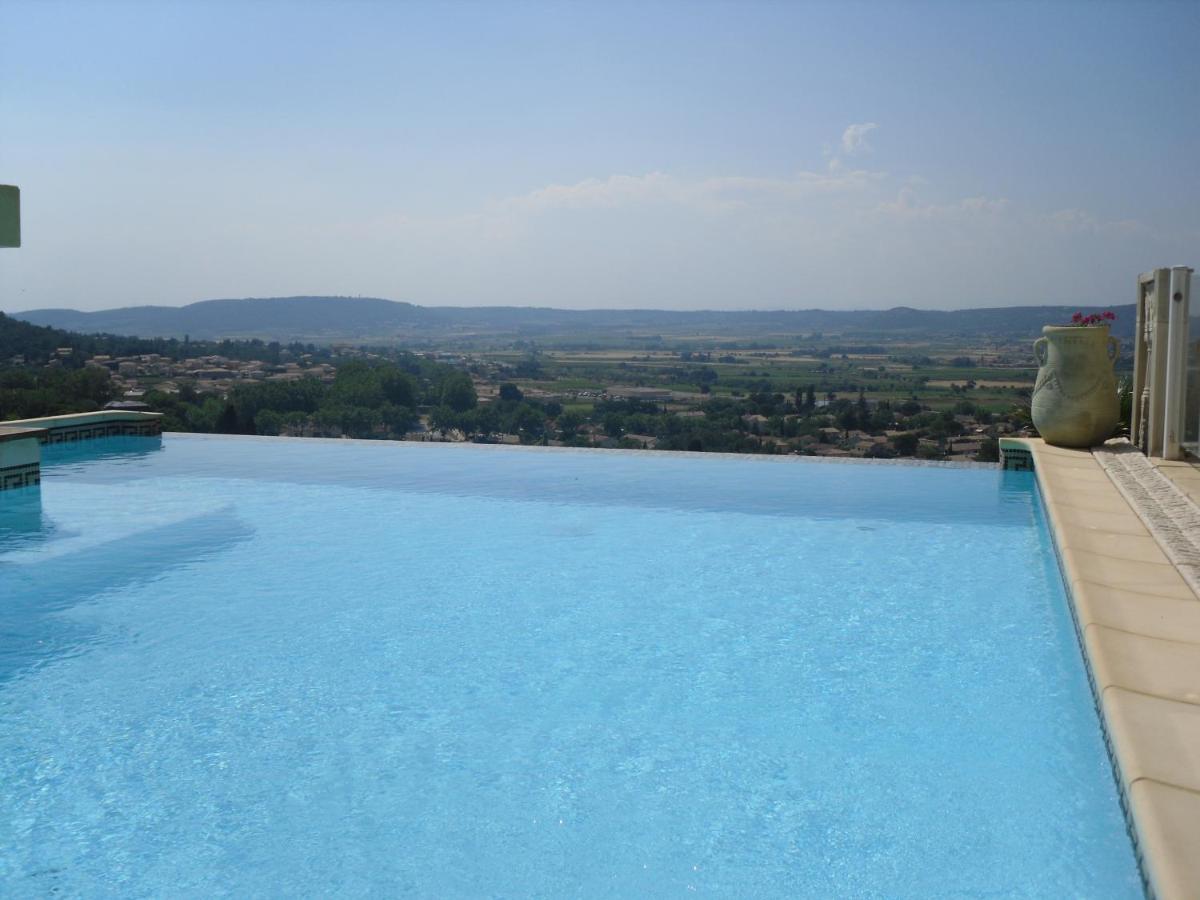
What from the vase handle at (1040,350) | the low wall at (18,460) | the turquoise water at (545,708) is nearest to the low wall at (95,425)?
the low wall at (18,460)

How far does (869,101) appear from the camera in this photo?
13.9 m

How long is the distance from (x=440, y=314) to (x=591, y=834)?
117ft

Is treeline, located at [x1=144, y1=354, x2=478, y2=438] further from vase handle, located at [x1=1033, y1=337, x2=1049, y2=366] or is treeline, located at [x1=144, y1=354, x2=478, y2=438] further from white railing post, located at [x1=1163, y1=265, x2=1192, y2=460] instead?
white railing post, located at [x1=1163, y1=265, x2=1192, y2=460]

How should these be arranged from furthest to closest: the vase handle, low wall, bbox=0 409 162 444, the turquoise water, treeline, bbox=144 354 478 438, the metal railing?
treeline, bbox=144 354 478 438 < low wall, bbox=0 409 162 444 < the vase handle < the metal railing < the turquoise water

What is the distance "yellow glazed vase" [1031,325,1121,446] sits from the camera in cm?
779

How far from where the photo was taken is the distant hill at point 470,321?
24.7 m

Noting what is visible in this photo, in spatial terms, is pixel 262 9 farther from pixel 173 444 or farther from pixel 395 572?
pixel 395 572

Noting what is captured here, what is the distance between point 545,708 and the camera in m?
3.49

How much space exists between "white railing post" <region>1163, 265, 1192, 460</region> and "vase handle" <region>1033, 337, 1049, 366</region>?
3.33 feet

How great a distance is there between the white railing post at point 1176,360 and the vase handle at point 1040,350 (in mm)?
1014

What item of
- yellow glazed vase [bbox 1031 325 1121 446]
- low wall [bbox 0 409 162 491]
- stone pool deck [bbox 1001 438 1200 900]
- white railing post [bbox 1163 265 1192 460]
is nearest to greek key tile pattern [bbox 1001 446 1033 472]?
yellow glazed vase [bbox 1031 325 1121 446]

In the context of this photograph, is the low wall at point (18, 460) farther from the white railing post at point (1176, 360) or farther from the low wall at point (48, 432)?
the white railing post at point (1176, 360)

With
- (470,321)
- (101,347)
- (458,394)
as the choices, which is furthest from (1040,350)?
A: (470,321)

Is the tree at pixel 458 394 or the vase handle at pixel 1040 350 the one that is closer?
the vase handle at pixel 1040 350
